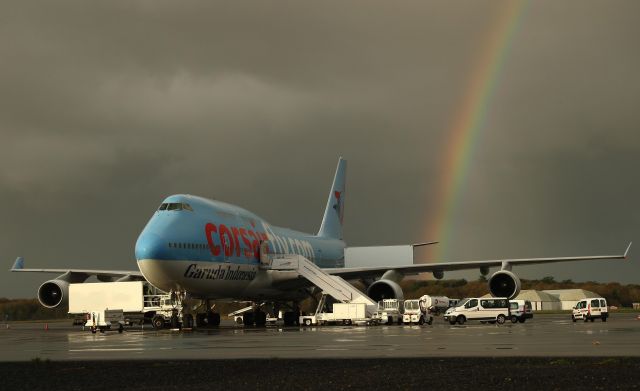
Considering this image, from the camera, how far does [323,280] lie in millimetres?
51656

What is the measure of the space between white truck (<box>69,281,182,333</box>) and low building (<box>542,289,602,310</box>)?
82159mm

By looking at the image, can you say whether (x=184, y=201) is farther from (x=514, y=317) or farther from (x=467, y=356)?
(x=467, y=356)

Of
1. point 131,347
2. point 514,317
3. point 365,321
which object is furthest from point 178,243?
point 514,317

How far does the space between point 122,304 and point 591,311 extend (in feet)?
100

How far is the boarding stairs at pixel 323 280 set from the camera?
5081cm

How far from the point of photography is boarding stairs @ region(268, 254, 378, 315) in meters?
50.8

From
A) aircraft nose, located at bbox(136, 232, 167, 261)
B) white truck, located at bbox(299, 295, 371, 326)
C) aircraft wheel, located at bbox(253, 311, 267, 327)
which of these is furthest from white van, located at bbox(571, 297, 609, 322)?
aircraft nose, located at bbox(136, 232, 167, 261)

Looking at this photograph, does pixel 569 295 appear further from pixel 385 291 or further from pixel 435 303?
pixel 385 291

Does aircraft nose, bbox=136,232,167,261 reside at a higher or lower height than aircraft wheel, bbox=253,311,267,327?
higher

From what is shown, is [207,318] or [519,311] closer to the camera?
[207,318]

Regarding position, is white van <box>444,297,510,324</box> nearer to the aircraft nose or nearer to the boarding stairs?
the boarding stairs

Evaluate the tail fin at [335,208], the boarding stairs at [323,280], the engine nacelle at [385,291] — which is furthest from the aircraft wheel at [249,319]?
the tail fin at [335,208]

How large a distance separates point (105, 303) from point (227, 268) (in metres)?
7.62

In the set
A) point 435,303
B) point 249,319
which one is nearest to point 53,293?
point 249,319
